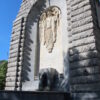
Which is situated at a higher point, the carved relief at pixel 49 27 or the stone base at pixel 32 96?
the carved relief at pixel 49 27

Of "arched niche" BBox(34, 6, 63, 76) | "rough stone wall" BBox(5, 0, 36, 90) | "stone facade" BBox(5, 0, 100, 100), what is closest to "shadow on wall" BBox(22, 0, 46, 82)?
"stone facade" BBox(5, 0, 100, 100)

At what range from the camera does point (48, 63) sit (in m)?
14.9

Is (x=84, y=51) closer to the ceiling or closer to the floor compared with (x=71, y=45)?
closer to the floor

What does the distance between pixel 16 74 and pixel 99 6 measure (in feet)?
28.3

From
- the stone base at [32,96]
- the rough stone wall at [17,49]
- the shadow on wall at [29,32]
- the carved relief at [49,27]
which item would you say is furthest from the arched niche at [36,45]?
the stone base at [32,96]

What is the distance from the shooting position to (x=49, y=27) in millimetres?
15766

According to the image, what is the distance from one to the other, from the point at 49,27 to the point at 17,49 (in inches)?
137

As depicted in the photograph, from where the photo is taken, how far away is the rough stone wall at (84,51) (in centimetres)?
1039

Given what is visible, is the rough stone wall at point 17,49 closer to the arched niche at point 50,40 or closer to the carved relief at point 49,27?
the arched niche at point 50,40

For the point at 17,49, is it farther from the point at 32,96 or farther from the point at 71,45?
the point at 32,96

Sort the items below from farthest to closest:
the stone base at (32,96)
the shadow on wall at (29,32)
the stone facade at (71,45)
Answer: the shadow on wall at (29,32), the stone facade at (71,45), the stone base at (32,96)

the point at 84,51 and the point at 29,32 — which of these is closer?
the point at 84,51

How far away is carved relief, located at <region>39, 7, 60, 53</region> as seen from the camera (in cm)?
1523

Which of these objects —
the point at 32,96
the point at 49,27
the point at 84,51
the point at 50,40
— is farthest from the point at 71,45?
the point at 32,96
